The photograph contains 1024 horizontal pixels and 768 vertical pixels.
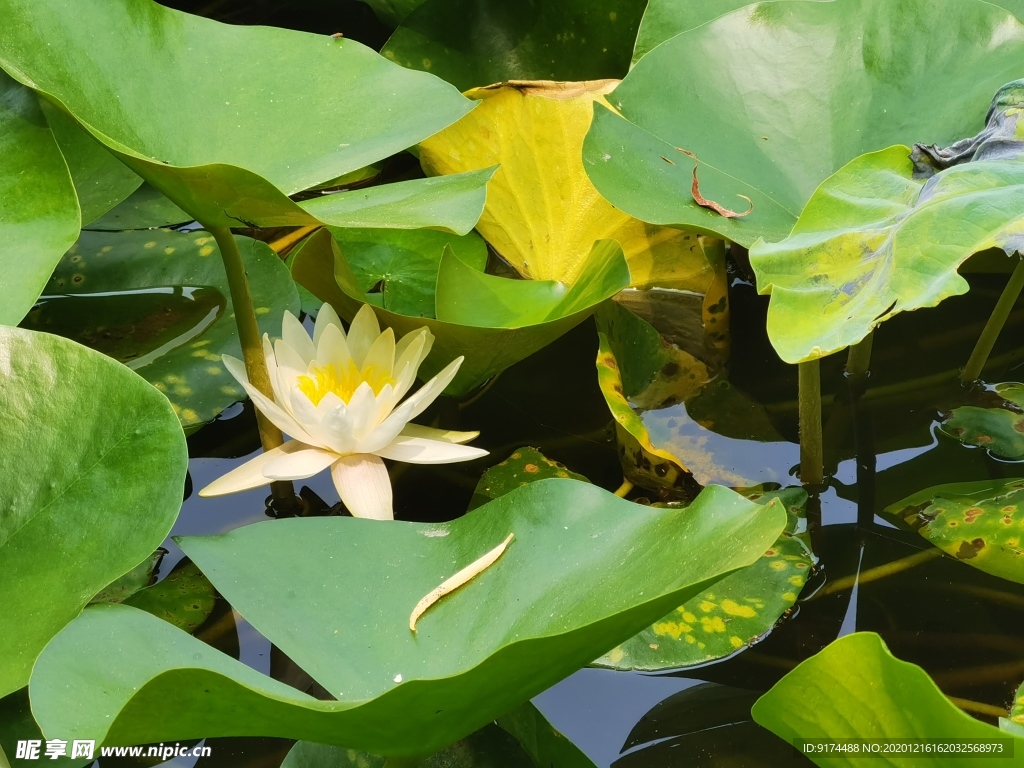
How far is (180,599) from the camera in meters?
1.00

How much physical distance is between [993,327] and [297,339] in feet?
3.12

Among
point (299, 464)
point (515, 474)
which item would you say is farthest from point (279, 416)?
point (515, 474)

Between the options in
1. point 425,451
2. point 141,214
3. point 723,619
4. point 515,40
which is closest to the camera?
point 723,619

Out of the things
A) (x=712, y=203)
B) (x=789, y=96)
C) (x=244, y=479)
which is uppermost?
(x=789, y=96)

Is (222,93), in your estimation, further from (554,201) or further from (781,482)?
(781,482)

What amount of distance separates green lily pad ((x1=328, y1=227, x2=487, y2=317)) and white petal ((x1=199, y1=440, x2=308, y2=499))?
37 cm

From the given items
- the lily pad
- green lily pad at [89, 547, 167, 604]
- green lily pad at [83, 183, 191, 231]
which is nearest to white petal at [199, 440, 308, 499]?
green lily pad at [89, 547, 167, 604]

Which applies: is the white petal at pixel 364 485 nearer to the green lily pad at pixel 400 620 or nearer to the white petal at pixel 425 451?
the white petal at pixel 425 451

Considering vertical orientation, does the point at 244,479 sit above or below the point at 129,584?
above

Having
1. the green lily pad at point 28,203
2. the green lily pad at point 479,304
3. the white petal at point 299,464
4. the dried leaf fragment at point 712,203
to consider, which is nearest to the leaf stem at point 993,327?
the dried leaf fragment at point 712,203

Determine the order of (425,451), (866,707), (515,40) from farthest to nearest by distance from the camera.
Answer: (515,40), (425,451), (866,707)

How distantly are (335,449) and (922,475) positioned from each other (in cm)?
76

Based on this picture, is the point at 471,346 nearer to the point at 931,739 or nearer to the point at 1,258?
the point at 1,258

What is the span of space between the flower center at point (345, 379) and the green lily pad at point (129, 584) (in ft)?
0.90
